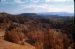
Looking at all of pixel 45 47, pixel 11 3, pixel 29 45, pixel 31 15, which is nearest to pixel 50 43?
pixel 45 47

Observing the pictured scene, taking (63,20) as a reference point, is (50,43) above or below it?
below

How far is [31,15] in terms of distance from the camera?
2389 mm

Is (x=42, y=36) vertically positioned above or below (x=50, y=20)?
below

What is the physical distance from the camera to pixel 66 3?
2350 millimetres

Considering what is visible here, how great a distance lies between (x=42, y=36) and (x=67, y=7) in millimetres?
512

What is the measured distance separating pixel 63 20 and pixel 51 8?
23cm

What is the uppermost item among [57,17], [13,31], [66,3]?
[66,3]

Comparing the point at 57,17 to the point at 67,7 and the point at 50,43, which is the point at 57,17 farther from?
the point at 50,43

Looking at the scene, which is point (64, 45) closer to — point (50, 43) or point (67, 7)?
point (50, 43)

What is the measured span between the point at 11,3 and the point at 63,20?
2.43ft

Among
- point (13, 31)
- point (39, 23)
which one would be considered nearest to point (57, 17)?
point (39, 23)

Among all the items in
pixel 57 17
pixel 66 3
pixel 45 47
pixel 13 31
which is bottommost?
pixel 45 47

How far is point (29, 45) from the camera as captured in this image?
2.35 metres

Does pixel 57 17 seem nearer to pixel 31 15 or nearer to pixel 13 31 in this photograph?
pixel 31 15
